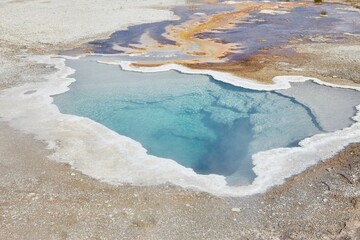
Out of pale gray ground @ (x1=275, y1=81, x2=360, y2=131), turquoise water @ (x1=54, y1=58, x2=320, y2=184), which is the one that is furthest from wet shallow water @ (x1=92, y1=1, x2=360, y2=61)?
pale gray ground @ (x1=275, y1=81, x2=360, y2=131)

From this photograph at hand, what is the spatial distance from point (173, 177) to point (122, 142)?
2.34 m

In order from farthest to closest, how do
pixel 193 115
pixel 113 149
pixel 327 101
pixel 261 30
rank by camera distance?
pixel 261 30 < pixel 327 101 < pixel 193 115 < pixel 113 149

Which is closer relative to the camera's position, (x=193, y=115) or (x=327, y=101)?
(x=193, y=115)

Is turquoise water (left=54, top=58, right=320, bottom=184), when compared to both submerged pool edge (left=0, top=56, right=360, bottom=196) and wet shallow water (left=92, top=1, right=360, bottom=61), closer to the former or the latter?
submerged pool edge (left=0, top=56, right=360, bottom=196)

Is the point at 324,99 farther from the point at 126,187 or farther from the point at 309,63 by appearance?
the point at 126,187

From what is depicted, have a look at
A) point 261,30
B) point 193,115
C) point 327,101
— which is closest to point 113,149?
point 193,115

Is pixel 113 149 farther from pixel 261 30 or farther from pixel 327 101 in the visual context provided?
pixel 261 30

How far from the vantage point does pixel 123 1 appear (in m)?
40.1

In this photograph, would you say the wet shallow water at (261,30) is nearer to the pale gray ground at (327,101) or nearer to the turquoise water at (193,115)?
the turquoise water at (193,115)

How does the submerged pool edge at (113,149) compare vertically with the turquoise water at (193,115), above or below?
above

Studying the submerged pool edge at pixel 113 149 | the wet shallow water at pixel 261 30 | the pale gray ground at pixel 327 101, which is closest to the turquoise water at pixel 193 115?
the pale gray ground at pixel 327 101

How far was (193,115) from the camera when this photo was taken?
44.2 ft

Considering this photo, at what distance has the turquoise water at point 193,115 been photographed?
429 inches

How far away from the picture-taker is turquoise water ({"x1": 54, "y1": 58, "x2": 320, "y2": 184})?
10.9m
